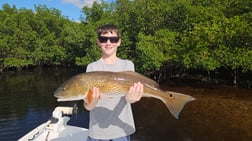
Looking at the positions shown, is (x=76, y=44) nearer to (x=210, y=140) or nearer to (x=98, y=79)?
(x=210, y=140)

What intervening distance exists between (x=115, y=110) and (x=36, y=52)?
51644 mm

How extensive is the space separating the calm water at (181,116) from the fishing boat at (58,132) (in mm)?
5191

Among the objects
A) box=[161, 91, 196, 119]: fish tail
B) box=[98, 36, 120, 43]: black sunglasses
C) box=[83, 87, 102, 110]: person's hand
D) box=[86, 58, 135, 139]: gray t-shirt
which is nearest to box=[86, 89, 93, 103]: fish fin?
box=[83, 87, 102, 110]: person's hand

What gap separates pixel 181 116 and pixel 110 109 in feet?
50.2

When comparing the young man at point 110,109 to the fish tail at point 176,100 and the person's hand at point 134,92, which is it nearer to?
the person's hand at point 134,92

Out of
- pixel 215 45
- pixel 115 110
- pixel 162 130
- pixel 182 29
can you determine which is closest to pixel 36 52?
pixel 182 29

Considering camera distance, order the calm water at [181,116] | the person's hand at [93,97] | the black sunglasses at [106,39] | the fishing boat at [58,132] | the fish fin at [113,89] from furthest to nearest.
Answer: the calm water at [181,116], the fishing boat at [58,132], the black sunglasses at [106,39], the fish fin at [113,89], the person's hand at [93,97]

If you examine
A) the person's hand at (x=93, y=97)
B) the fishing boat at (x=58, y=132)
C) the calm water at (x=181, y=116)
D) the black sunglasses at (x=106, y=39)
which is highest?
the black sunglasses at (x=106, y=39)

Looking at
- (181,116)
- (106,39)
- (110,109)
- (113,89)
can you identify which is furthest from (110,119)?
(181,116)

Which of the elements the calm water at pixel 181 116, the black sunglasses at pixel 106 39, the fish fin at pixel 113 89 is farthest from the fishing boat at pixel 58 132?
the fish fin at pixel 113 89

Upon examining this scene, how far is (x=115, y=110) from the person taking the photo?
12.0 feet

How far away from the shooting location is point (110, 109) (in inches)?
144

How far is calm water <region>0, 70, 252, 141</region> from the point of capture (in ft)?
50.1

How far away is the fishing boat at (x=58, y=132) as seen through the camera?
943 cm
